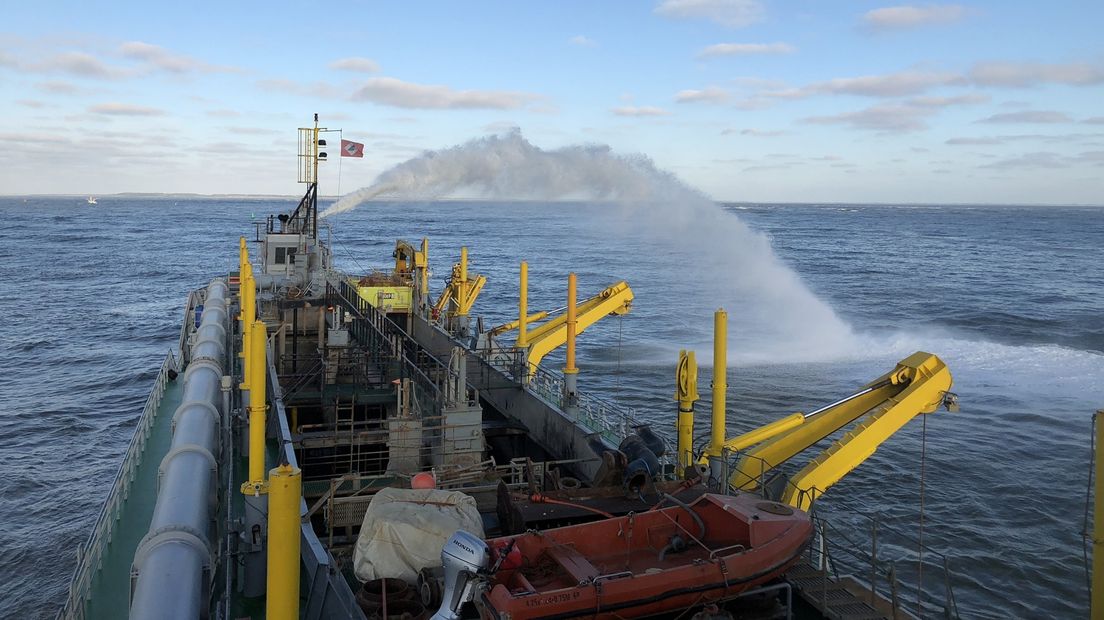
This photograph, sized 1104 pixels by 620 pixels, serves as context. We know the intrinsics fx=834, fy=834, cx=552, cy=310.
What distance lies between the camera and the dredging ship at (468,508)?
32.4 feet

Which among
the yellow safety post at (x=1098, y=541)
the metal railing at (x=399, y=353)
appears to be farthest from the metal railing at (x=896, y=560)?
the metal railing at (x=399, y=353)

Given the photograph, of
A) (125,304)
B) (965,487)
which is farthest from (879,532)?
(125,304)

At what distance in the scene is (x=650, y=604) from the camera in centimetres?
981

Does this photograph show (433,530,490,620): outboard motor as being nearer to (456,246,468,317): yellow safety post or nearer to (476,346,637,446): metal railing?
(476,346,637,446): metal railing

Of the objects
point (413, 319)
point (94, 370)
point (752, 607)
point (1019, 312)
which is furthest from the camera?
point (1019, 312)

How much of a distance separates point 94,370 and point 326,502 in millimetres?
32292

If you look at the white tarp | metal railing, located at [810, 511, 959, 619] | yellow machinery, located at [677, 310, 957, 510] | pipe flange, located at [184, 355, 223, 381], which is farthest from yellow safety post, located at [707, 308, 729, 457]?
pipe flange, located at [184, 355, 223, 381]

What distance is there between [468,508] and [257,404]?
3213 mm

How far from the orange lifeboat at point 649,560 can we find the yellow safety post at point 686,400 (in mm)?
4572

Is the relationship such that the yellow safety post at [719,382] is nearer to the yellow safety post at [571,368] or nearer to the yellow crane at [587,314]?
the yellow safety post at [571,368]

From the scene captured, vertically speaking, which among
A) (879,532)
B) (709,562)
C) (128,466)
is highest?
(709,562)

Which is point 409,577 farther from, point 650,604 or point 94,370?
point 94,370

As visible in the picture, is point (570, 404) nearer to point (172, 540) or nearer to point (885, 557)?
point (885, 557)

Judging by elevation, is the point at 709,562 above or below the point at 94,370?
above
